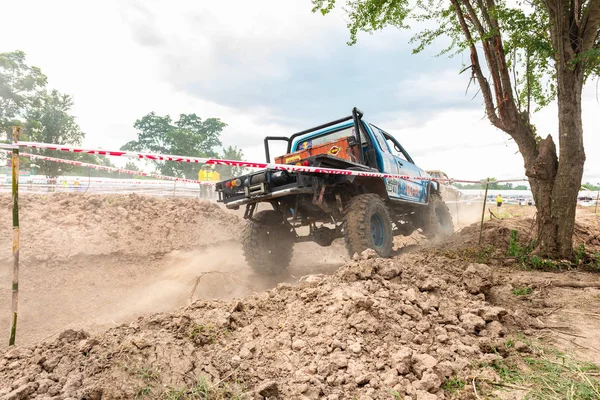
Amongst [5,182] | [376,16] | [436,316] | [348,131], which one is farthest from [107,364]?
[5,182]

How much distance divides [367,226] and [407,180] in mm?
2374

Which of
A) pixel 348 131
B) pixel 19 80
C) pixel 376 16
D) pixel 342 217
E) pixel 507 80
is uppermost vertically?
pixel 19 80

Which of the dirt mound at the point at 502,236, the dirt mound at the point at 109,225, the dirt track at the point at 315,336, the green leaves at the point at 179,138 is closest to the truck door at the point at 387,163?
the dirt track at the point at 315,336

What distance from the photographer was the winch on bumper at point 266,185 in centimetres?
462

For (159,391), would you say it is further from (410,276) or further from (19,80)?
(19,80)

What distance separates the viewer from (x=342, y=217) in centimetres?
509

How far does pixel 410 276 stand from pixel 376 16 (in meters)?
5.48

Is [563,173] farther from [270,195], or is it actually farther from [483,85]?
[270,195]

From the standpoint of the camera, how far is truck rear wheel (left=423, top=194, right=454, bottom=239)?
301 inches

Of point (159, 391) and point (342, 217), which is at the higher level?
point (342, 217)

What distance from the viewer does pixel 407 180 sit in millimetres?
6766

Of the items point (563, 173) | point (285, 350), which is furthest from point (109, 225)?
point (563, 173)

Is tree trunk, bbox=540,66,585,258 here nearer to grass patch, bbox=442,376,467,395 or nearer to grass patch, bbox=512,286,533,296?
grass patch, bbox=512,286,533,296

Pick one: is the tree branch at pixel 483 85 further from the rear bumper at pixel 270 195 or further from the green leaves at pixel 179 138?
the green leaves at pixel 179 138
